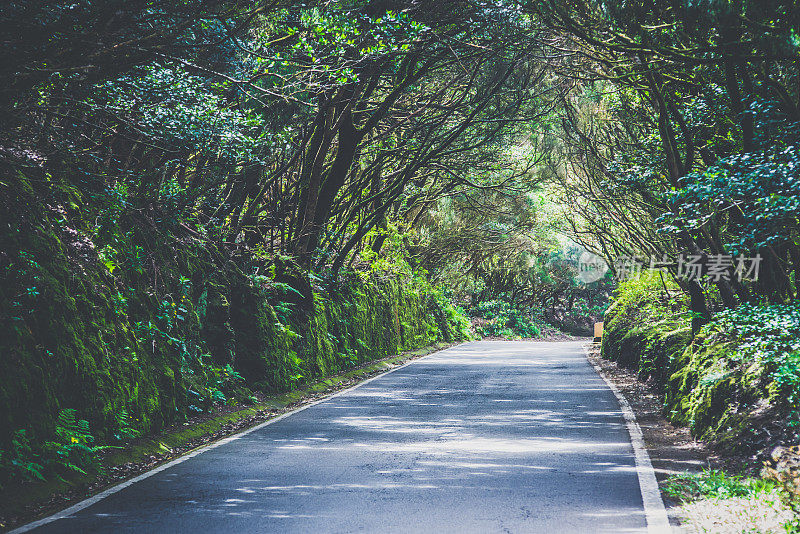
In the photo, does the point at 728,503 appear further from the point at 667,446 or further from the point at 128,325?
the point at 128,325

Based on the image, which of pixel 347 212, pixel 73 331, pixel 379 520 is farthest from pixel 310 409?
pixel 347 212

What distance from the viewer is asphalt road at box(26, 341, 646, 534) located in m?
5.66

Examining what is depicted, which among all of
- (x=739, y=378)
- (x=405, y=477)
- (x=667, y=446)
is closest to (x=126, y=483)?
(x=405, y=477)

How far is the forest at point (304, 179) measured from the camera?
7.46 metres

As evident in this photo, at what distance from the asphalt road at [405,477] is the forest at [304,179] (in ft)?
3.92

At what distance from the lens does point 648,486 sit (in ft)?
22.2

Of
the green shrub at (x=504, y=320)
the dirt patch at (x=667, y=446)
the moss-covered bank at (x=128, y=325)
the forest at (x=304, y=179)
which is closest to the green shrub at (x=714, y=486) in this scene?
the dirt patch at (x=667, y=446)

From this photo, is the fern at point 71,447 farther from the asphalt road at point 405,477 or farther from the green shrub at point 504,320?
the green shrub at point 504,320

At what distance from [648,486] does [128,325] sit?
653 centimetres

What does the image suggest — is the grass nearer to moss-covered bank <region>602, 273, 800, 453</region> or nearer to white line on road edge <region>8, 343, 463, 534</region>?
moss-covered bank <region>602, 273, 800, 453</region>

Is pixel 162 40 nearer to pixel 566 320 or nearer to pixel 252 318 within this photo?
pixel 252 318

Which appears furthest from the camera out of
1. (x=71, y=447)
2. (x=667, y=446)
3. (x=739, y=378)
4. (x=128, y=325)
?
(x=128, y=325)

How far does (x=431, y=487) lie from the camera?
680 centimetres

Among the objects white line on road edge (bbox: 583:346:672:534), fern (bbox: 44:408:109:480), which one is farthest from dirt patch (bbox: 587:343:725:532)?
fern (bbox: 44:408:109:480)
